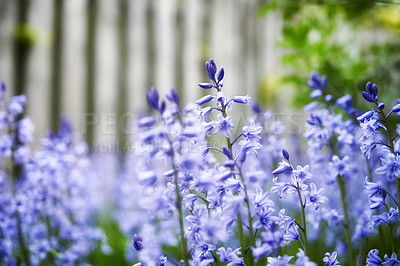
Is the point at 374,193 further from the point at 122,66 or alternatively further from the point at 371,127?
the point at 122,66

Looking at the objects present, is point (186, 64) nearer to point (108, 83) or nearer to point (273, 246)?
point (108, 83)

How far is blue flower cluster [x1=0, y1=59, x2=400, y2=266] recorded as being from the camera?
778mm

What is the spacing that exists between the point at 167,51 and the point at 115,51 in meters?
0.63

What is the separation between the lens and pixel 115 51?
137 inches

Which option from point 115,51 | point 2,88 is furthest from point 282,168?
point 115,51

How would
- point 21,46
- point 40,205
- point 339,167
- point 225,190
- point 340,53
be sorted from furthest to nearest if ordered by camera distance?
point 21,46, point 340,53, point 40,205, point 339,167, point 225,190

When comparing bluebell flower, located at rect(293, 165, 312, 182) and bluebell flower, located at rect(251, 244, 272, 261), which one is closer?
bluebell flower, located at rect(251, 244, 272, 261)

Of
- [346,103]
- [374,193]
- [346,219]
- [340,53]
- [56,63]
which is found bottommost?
[346,219]

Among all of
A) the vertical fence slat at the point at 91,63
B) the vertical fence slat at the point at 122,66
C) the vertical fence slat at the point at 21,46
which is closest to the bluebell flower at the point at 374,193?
the vertical fence slat at the point at 21,46

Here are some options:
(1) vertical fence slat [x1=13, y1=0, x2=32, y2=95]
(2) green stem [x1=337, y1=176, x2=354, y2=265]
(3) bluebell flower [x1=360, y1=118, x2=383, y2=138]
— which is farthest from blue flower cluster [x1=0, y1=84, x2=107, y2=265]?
(1) vertical fence slat [x1=13, y1=0, x2=32, y2=95]

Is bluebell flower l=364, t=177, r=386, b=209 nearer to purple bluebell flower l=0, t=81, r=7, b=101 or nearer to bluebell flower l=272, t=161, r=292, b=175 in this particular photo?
bluebell flower l=272, t=161, r=292, b=175

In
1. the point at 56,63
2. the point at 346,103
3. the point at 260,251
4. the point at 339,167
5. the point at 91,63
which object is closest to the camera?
the point at 260,251

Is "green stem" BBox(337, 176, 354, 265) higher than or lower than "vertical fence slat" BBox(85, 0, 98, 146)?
lower

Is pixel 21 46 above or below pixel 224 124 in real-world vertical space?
above
